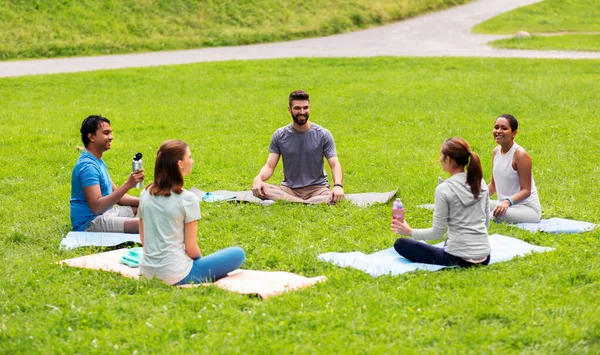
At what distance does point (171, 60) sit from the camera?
2577cm

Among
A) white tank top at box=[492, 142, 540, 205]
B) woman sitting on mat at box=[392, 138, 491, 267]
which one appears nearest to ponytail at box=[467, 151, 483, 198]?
woman sitting on mat at box=[392, 138, 491, 267]

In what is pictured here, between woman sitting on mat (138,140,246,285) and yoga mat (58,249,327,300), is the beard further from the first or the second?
woman sitting on mat (138,140,246,285)

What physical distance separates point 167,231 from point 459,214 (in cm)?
270

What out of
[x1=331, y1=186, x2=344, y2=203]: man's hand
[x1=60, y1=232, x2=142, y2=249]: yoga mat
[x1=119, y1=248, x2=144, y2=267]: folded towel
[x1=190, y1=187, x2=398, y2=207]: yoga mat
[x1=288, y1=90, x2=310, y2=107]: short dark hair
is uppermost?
[x1=288, y1=90, x2=310, y2=107]: short dark hair

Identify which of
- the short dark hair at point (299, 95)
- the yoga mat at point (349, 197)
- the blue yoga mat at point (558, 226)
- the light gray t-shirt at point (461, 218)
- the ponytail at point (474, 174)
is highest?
the short dark hair at point (299, 95)

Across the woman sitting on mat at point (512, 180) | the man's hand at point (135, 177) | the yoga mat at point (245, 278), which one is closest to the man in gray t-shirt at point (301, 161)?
the woman sitting on mat at point (512, 180)

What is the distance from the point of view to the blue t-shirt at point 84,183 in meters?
9.04

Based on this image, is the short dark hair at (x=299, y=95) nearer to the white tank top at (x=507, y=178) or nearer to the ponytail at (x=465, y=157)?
the white tank top at (x=507, y=178)

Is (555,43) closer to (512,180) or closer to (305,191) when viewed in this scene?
(305,191)

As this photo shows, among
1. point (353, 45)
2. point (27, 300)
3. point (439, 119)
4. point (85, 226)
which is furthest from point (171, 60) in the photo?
point (27, 300)

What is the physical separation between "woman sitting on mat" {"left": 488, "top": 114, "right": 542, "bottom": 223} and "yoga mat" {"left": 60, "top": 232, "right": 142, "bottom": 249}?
427 centimetres

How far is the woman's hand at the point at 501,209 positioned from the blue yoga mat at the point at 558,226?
0.22 m

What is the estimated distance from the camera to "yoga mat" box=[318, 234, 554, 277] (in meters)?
7.66

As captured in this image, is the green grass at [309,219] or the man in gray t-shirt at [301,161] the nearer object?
the green grass at [309,219]
